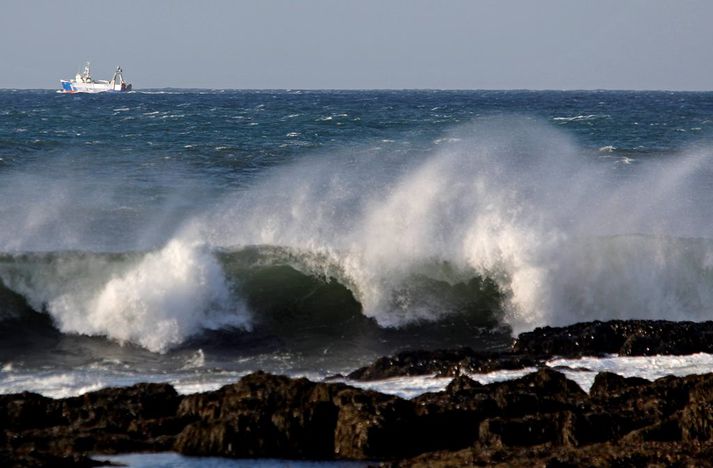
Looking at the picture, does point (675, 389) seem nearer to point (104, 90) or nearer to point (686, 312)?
point (686, 312)

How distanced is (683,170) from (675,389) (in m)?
21.2

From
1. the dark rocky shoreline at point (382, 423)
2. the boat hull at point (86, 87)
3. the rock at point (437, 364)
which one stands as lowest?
the boat hull at point (86, 87)

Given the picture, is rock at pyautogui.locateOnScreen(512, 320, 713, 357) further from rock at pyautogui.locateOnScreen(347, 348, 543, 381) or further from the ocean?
rock at pyautogui.locateOnScreen(347, 348, 543, 381)

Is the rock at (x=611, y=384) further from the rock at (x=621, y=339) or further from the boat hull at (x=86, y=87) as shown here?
the boat hull at (x=86, y=87)

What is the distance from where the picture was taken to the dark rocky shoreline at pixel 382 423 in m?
7.95

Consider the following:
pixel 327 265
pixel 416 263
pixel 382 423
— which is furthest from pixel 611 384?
pixel 327 265

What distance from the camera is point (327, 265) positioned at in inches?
715

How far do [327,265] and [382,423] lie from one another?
9635mm

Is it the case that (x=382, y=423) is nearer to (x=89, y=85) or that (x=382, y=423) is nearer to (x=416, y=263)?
(x=416, y=263)

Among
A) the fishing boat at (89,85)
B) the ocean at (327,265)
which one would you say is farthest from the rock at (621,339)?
the fishing boat at (89,85)

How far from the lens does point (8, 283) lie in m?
17.3

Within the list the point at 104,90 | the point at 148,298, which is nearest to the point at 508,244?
the point at 148,298

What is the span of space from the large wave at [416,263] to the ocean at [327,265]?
0.04 m

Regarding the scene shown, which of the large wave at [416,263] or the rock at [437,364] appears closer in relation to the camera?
the rock at [437,364]
